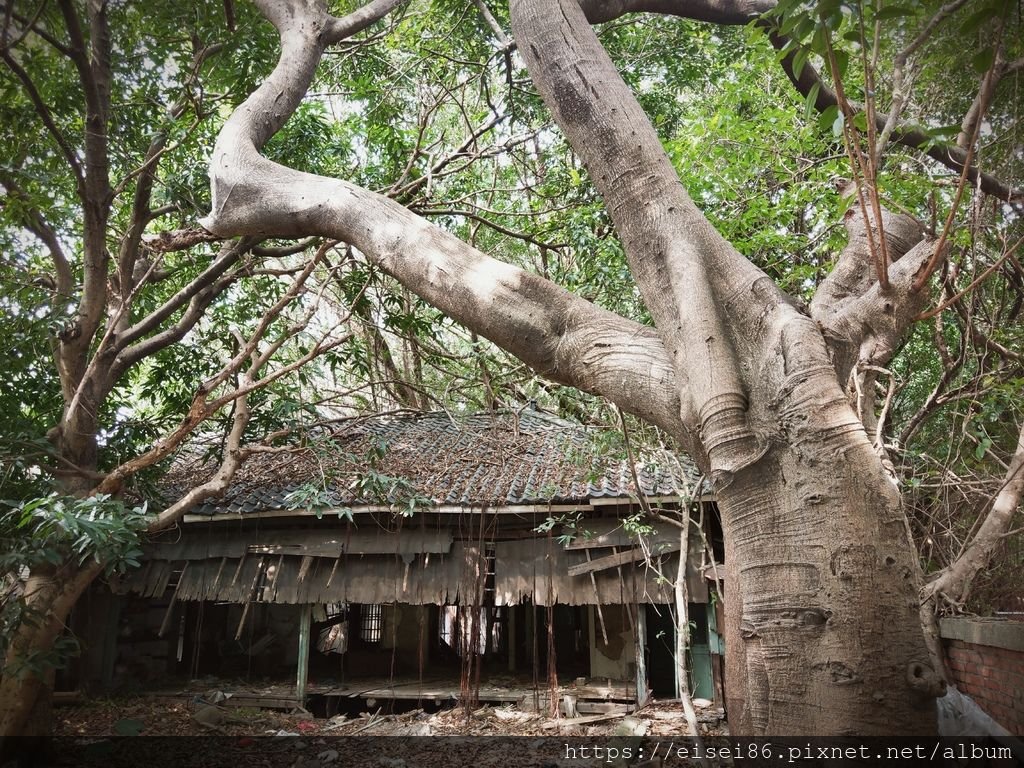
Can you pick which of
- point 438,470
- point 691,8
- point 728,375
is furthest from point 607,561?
point 728,375

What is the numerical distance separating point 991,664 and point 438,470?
763 centimetres

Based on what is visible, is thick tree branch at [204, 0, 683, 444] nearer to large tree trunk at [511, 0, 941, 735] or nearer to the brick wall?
large tree trunk at [511, 0, 941, 735]

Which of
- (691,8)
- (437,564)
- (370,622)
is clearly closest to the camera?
(691,8)

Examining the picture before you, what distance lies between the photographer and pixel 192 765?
7805 millimetres

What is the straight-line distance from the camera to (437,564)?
10352mm

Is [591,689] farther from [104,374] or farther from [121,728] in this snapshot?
[104,374]

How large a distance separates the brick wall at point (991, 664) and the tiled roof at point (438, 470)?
9.48 ft

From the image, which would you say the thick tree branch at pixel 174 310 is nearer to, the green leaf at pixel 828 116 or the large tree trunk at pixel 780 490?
the large tree trunk at pixel 780 490

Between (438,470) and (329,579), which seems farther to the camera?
(438,470)

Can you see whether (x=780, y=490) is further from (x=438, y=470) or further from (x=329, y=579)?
(x=329, y=579)

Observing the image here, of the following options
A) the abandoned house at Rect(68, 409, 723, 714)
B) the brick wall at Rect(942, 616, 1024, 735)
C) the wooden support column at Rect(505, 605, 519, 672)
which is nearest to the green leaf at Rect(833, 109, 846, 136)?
the brick wall at Rect(942, 616, 1024, 735)

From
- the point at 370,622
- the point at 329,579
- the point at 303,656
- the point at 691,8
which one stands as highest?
the point at 691,8

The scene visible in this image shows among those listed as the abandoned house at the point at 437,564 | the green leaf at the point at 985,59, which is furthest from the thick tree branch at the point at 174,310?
the green leaf at the point at 985,59

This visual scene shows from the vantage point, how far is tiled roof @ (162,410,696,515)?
8773mm
